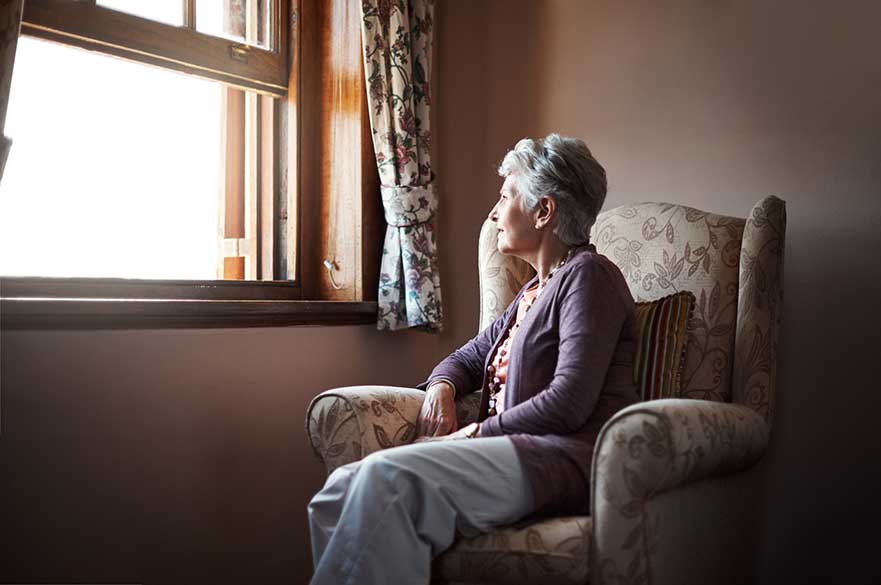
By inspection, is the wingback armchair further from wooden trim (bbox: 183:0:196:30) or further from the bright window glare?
wooden trim (bbox: 183:0:196:30)

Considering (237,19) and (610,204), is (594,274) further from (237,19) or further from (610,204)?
(237,19)

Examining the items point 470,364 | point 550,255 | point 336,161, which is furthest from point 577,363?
point 336,161

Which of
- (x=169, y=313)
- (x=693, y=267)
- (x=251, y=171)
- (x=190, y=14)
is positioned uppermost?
(x=190, y=14)

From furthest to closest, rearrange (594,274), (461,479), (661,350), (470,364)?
(470,364)
(661,350)
(594,274)
(461,479)

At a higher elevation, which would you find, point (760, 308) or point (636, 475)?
point (760, 308)

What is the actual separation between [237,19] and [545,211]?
113 centimetres

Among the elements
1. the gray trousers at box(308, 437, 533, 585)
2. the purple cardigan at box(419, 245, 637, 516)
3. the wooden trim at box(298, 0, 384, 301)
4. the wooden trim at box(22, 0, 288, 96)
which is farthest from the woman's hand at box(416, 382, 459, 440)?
the wooden trim at box(22, 0, 288, 96)

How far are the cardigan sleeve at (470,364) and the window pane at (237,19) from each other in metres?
1.10

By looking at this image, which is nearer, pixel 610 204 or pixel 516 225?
pixel 516 225

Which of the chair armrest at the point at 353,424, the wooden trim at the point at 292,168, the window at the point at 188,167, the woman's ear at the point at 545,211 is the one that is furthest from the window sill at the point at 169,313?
the woman's ear at the point at 545,211

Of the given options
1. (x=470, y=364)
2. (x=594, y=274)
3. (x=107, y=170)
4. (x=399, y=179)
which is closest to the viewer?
(x=594, y=274)

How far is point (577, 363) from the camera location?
1.59 meters

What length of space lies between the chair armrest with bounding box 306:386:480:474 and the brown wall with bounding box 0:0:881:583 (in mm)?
412

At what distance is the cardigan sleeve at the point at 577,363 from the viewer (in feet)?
5.20
